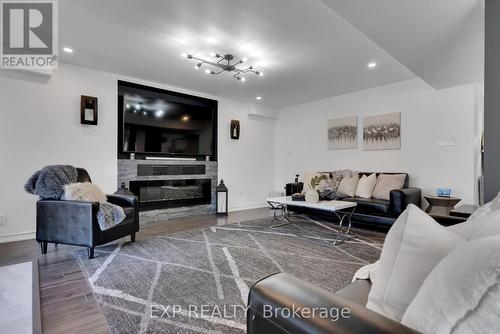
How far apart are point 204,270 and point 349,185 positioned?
10.1 ft

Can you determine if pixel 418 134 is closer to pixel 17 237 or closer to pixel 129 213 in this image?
pixel 129 213

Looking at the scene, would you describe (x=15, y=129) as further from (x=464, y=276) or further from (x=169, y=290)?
(x=464, y=276)

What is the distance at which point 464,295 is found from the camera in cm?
49

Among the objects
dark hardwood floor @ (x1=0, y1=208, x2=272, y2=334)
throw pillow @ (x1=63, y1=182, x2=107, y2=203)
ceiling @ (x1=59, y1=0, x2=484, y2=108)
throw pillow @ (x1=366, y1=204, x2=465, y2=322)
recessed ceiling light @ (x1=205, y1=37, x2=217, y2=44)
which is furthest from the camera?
recessed ceiling light @ (x1=205, y1=37, x2=217, y2=44)

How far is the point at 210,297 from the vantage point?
6.12ft

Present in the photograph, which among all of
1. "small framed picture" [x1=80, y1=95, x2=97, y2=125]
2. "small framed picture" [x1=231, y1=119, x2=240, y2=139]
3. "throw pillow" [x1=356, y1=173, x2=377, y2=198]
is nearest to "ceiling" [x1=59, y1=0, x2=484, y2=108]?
"small framed picture" [x1=80, y1=95, x2=97, y2=125]

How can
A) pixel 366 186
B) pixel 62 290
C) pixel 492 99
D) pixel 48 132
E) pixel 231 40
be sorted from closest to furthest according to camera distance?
pixel 492 99
pixel 62 290
pixel 231 40
pixel 48 132
pixel 366 186

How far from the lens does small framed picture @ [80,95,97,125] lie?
3.71 m

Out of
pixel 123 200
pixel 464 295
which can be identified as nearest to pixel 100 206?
pixel 123 200

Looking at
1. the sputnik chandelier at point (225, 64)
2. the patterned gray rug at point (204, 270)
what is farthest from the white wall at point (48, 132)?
the sputnik chandelier at point (225, 64)

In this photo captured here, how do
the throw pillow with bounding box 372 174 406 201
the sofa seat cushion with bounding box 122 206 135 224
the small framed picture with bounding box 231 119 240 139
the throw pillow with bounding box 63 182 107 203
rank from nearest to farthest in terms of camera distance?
the throw pillow with bounding box 63 182 107 203, the sofa seat cushion with bounding box 122 206 135 224, the throw pillow with bounding box 372 174 406 201, the small framed picture with bounding box 231 119 240 139

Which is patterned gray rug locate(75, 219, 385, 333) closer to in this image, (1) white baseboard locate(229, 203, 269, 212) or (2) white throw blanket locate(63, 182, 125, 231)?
(2) white throw blanket locate(63, 182, 125, 231)

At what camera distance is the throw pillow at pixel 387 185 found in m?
3.97

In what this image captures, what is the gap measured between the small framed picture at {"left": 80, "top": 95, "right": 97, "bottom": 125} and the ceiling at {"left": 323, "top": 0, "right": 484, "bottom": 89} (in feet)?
11.6
